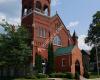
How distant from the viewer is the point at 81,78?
166ft

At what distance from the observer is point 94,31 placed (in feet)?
254

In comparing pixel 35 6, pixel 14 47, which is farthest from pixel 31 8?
pixel 14 47

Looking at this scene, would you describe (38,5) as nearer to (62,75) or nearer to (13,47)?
(13,47)

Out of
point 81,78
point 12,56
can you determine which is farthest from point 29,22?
point 81,78

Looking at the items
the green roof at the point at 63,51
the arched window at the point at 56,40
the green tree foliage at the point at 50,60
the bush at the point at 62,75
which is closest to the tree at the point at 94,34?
the arched window at the point at 56,40

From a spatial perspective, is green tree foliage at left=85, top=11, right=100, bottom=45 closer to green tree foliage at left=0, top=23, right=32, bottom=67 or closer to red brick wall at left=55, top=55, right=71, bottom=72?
red brick wall at left=55, top=55, right=71, bottom=72

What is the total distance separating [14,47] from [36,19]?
35.1 feet

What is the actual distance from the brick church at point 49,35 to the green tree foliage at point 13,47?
4.18 metres

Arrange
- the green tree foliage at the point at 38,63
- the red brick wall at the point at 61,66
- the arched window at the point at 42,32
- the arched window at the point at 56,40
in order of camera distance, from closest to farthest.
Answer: the green tree foliage at the point at 38,63
the red brick wall at the point at 61,66
the arched window at the point at 42,32
the arched window at the point at 56,40

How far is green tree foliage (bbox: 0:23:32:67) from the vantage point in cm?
4894

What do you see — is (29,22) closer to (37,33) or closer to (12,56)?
(37,33)

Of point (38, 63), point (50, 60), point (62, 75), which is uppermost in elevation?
point (50, 60)

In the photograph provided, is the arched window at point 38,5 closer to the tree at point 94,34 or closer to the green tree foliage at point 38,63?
the green tree foliage at point 38,63

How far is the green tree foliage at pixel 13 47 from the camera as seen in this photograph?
4894 centimetres
